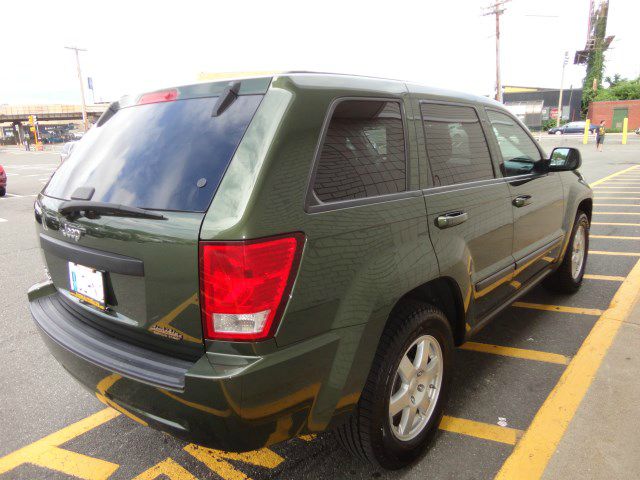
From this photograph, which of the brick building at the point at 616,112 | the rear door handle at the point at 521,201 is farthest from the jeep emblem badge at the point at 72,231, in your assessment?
the brick building at the point at 616,112

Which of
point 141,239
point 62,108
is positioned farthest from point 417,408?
point 62,108

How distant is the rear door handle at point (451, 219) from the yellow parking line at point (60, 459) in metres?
2.00

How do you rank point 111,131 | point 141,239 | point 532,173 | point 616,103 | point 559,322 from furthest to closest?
point 616,103 < point 559,322 < point 532,173 < point 111,131 < point 141,239

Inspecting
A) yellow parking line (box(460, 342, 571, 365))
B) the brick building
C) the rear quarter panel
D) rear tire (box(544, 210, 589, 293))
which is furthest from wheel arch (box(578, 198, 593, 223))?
the brick building

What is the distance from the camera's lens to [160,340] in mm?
1854

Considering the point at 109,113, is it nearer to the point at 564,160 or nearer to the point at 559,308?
the point at 564,160

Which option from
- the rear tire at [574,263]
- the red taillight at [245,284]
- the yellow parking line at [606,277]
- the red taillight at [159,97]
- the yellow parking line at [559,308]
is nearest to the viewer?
the red taillight at [245,284]

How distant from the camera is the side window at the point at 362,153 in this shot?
190 centimetres

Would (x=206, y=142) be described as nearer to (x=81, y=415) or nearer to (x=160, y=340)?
(x=160, y=340)

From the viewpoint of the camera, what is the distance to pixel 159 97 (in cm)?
218

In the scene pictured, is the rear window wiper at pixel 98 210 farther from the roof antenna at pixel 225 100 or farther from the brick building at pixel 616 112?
the brick building at pixel 616 112

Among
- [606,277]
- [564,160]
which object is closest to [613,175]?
[606,277]

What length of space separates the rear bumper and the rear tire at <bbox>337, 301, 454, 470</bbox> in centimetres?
25

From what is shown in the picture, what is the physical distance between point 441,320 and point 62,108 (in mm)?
100162
